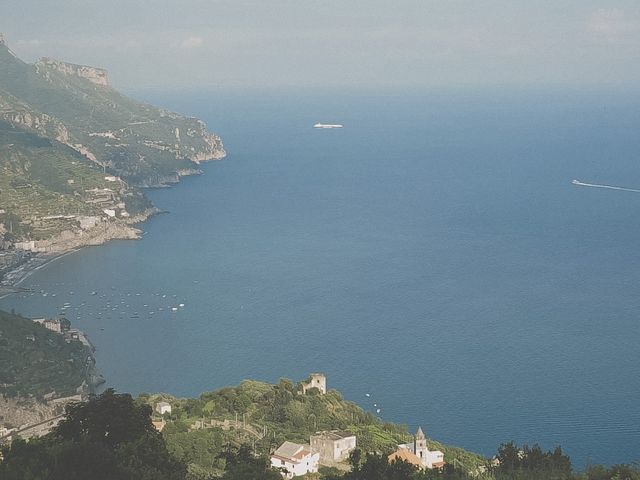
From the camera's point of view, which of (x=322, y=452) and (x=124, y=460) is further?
(x=322, y=452)

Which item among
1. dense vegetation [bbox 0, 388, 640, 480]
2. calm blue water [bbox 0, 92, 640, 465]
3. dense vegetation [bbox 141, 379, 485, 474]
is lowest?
calm blue water [bbox 0, 92, 640, 465]

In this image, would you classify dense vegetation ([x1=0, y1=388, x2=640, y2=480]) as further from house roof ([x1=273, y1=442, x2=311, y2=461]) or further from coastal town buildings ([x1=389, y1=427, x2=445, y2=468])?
coastal town buildings ([x1=389, y1=427, x2=445, y2=468])

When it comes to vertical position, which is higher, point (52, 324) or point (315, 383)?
point (315, 383)

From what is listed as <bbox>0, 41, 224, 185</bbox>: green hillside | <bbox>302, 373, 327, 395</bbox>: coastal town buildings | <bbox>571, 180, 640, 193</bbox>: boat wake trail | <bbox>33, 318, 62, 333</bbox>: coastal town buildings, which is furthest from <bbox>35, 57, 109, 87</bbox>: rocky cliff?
<bbox>302, 373, 327, 395</bbox>: coastal town buildings

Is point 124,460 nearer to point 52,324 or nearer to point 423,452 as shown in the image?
point 423,452

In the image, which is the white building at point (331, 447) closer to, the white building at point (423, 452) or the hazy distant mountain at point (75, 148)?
the white building at point (423, 452)

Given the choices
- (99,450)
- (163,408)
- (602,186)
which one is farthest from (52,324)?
(602,186)
